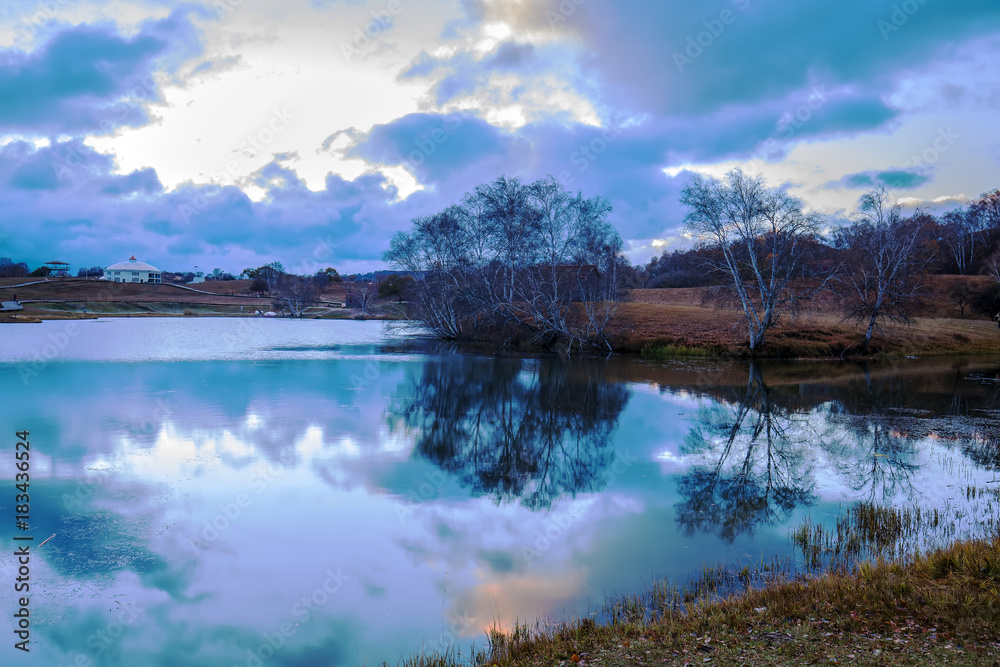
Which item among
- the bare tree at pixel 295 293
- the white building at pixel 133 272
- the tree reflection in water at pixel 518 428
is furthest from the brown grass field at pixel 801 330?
the white building at pixel 133 272

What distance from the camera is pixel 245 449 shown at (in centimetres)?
1386

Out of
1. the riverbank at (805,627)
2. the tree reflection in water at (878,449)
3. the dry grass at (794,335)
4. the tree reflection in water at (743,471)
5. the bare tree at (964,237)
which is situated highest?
the bare tree at (964,237)

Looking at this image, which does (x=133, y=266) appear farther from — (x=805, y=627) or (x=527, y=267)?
(x=805, y=627)

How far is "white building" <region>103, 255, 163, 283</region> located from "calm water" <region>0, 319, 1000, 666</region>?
162 m

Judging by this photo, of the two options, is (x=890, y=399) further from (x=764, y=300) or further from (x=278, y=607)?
(x=278, y=607)

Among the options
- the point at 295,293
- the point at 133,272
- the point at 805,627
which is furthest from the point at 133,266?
the point at 805,627

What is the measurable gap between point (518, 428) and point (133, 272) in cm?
18176

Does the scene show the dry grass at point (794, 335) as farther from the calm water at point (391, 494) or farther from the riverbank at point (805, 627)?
the riverbank at point (805, 627)

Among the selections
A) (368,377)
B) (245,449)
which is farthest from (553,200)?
(245,449)

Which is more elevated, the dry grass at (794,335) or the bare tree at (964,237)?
the bare tree at (964,237)

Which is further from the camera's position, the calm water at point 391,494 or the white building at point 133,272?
the white building at point 133,272

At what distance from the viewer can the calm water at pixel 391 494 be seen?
22.3ft

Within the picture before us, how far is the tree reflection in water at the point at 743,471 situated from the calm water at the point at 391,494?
86mm

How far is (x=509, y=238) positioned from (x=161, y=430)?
3354 centimetres
